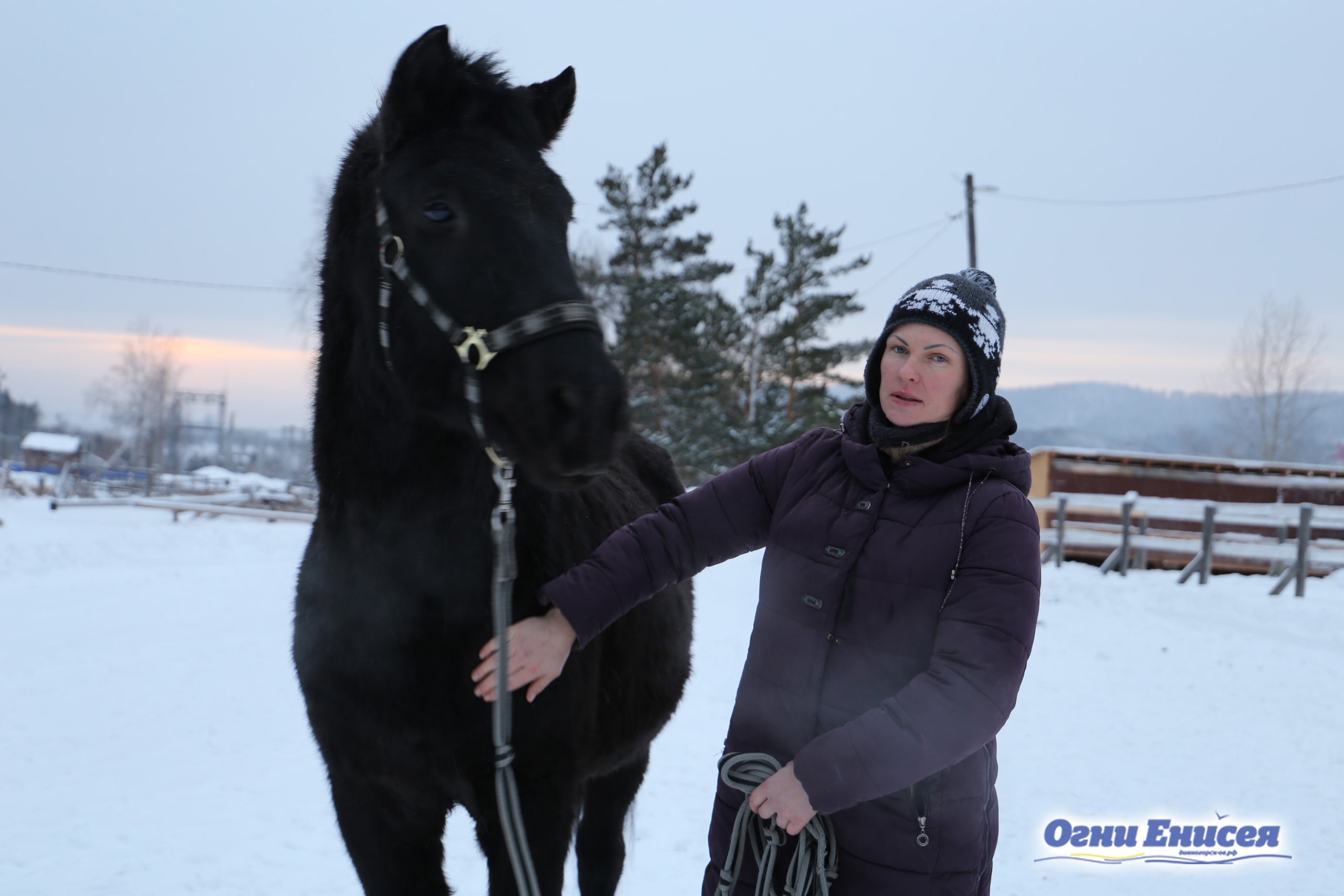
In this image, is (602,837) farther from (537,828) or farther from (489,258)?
(489,258)

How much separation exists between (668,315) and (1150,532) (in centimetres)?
1289

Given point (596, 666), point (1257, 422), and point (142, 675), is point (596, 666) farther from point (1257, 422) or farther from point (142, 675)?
point (1257, 422)

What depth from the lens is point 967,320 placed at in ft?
5.59

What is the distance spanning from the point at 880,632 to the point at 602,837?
72.1 inches

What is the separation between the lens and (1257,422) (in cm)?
3347

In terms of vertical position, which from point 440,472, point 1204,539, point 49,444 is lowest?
point 1204,539

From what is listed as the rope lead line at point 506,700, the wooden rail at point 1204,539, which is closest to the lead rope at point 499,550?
the rope lead line at point 506,700

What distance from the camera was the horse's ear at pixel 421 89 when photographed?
1.65 metres

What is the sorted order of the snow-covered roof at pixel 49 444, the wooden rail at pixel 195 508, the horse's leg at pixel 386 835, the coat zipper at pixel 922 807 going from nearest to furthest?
the coat zipper at pixel 922 807 < the horse's leg at pixel 386 835 < the wooden rail at pixel 195 508 < the snow-covered roof at pixel 49 444

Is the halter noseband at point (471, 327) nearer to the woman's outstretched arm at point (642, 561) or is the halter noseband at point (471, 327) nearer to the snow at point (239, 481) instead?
the woman's outstretched arm at point (642, 561)

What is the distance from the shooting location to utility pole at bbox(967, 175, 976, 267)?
54.6ft

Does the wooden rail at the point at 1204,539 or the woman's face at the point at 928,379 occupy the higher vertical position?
the woman's face at the point at 928,379

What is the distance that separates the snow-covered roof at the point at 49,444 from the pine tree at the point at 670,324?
84.8 feet

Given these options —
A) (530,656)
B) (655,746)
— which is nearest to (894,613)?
(530,656)
